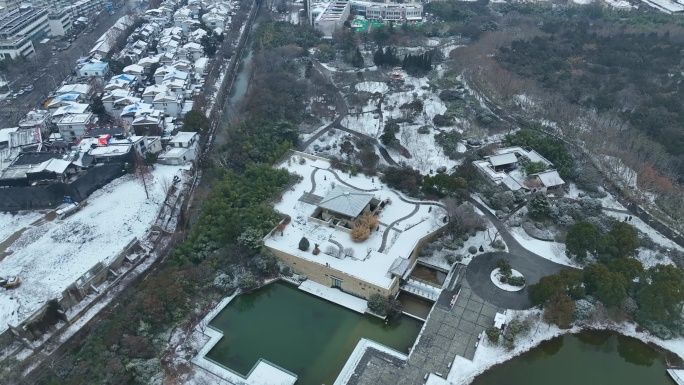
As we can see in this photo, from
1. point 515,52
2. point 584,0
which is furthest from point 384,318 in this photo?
point 584,0

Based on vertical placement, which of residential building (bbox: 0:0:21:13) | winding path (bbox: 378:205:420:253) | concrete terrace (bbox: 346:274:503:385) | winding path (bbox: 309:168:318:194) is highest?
residential building (bbox: 0:0:21:13)

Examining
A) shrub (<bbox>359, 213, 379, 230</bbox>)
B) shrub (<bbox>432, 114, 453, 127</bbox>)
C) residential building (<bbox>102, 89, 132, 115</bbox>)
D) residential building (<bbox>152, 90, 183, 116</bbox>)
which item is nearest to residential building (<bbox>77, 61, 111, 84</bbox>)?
residential building (<bbox>102, 89, 132, 115</bbox>)

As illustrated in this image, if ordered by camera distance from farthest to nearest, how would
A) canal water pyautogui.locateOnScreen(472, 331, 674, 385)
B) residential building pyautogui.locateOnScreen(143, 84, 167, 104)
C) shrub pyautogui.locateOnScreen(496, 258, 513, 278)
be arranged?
residential building pyautogui.locateOnScreen(143, 84, 167, 104)
shrub pyautogui.locateOnScreen(496, 258, 513, 278)
canal water pyautogui.locateOnScreen(472, 331, 674, 385)

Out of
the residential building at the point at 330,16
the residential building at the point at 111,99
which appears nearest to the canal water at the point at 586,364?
the residential building at the point at 111,99

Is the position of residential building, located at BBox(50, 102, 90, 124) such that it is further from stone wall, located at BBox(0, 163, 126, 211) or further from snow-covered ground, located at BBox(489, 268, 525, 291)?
snow-covered ground, located at BBox(489, 268, 525, 291)

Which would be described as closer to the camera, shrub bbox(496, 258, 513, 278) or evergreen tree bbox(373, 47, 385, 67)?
shrub bbox(496, 258, 513, 278)

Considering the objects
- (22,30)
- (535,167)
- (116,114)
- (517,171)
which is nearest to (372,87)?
(517,171)
